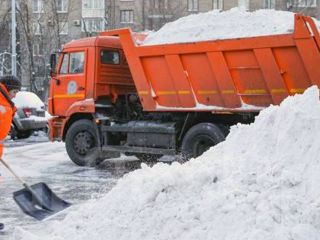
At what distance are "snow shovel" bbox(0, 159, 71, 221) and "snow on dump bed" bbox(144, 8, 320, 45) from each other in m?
4.34

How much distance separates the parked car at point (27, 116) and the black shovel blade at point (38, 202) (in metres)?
10.2

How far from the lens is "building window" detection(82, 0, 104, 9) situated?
4372 centimetres

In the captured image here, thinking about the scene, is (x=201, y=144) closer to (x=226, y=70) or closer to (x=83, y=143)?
(x=226, y=70)

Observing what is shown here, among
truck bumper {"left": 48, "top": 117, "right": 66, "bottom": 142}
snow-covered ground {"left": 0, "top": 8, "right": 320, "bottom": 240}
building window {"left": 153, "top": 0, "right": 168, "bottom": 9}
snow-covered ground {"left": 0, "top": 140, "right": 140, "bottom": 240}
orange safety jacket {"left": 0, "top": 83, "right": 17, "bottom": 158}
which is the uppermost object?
building window {"left": 153, "top": 0, "right": 168, "bottom": 9}

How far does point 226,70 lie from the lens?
945 centimetres

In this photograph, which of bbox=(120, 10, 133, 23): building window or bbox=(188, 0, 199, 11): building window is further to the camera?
bbox=(120, 10, 133, 23): building window

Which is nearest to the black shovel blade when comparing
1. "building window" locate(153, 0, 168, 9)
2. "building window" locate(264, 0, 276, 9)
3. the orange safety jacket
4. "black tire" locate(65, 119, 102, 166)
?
the orange safety jacket

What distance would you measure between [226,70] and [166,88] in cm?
131

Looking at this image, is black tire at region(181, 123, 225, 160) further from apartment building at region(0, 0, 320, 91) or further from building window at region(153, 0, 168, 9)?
building window at region(153, 0, 168, 9)

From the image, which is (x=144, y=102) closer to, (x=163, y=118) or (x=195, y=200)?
(x=163, y=118)

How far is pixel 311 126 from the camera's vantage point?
511 centimetres

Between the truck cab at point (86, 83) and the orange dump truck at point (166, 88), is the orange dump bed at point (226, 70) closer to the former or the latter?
the orange dump truck at point (166, 88)

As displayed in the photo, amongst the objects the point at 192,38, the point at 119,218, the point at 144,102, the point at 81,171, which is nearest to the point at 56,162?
the point at 81,171

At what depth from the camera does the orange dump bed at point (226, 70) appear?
878 cm
